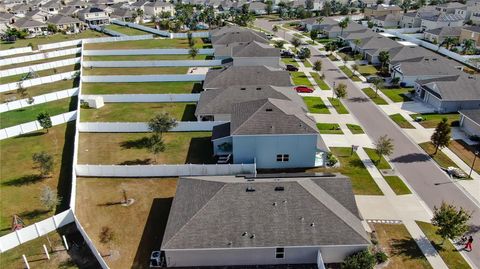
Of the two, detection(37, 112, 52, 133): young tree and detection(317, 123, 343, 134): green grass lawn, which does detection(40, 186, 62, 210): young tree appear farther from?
detection(317, 123, 343, 134): green grass lawn

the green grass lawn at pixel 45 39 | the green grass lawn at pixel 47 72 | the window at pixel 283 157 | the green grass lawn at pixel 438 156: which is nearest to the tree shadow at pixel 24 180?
the window at pixel 283 157

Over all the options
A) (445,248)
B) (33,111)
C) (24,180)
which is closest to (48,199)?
(24,180)

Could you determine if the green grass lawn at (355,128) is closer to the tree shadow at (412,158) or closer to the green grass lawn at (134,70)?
the tree shadow at (412,158)

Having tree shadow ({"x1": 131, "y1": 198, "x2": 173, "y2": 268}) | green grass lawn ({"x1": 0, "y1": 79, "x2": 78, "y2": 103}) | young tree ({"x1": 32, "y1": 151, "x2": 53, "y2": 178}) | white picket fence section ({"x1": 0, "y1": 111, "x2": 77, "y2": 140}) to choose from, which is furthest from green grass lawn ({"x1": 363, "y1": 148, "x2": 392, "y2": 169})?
green grass lawn ({"x1": 0, "y1": 79, "x2": 78, "y2": 103})

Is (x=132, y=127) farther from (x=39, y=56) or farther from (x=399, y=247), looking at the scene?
(x=39, y=56)

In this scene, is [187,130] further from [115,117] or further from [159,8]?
[159,8]

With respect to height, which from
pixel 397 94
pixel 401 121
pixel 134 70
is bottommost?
pixel 401 121
